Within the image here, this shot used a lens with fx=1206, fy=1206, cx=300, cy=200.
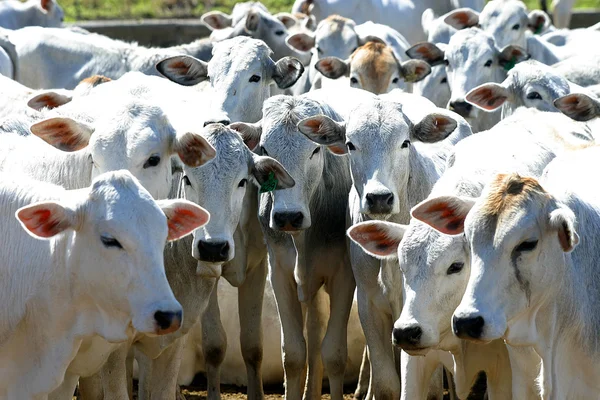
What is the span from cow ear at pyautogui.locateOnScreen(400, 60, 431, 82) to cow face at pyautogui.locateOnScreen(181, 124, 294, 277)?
3698 mm

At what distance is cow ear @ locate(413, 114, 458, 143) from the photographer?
23.8 ft

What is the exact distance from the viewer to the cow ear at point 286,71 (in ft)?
29.5

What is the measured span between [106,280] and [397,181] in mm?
2081

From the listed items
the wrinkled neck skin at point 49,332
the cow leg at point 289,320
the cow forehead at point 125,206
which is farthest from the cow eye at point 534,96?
the wrinkled neck skin at point 49,332

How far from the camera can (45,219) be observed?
556cm

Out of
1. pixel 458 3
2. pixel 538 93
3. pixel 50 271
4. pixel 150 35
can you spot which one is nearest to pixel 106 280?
pixel 50 271

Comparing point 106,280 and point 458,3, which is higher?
point 106,280

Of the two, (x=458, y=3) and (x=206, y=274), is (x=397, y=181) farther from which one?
(x=458, y=3)

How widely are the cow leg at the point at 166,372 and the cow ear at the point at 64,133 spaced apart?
4.24ft

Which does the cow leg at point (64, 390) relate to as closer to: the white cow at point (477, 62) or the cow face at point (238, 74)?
the cow face at point (238, 74)

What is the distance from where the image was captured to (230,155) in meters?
6.98

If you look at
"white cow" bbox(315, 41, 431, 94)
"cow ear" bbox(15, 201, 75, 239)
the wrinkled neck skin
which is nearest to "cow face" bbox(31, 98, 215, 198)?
the wrinkled neck skin

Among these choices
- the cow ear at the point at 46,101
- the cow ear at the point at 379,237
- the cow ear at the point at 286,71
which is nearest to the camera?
the cow ear at the point at 379,237

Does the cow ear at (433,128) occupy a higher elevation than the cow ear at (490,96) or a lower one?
higher
